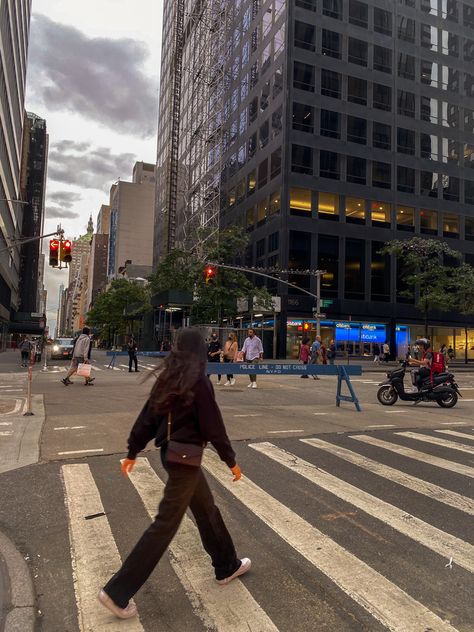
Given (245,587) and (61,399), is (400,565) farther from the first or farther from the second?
(61,399)

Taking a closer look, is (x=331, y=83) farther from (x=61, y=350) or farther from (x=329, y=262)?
(x=61, y=350)

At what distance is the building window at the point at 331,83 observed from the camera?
45.3m

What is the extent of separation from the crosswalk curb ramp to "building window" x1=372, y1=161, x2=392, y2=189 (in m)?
43.0

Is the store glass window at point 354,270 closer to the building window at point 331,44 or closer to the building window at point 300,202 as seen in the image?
the building window at point 300,202

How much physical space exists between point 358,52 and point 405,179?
13.1 metres

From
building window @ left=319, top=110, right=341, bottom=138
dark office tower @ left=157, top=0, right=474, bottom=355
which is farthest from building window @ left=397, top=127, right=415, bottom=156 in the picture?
building window @ left=319, top=110, right=341, bottom=138

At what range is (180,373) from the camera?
320 cm

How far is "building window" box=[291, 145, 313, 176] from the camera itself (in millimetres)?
43344

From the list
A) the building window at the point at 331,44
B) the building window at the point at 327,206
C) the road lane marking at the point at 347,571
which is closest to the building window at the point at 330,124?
the building window at the point at 327,206

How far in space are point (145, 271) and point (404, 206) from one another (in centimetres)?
8111

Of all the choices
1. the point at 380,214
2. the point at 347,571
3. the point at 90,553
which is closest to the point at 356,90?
the point at 380,214

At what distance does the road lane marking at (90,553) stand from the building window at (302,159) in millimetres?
41091

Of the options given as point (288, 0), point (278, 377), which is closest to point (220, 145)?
point (288, 0)

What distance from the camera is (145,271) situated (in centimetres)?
11894
